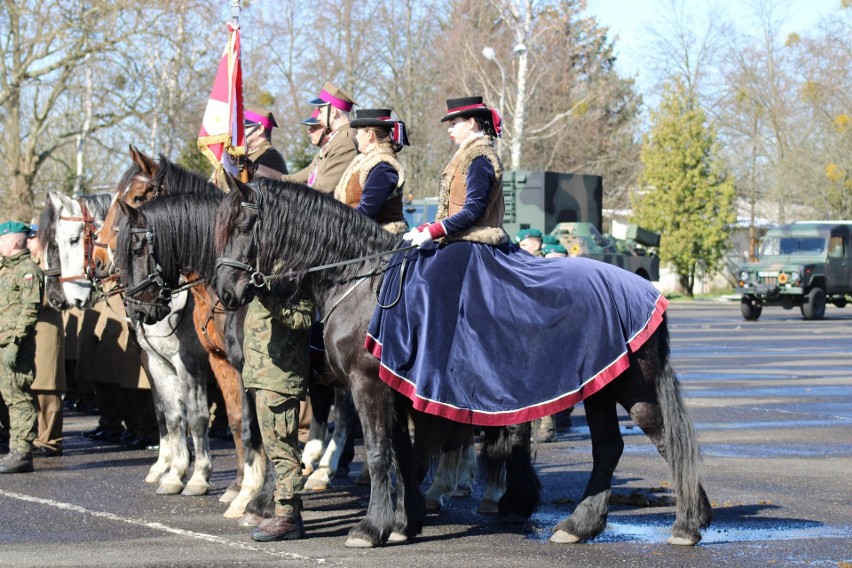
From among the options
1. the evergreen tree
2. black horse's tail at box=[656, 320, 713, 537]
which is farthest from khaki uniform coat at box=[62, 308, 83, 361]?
the evergreen tree

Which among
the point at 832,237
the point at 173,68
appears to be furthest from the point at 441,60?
the point at 832,237

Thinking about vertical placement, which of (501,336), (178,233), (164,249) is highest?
(178,233)

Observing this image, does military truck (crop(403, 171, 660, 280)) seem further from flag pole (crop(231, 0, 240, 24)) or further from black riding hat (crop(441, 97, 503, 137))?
black riding hat (crop(441, 97, 503, 137))

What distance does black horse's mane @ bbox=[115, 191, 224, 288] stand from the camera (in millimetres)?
7836

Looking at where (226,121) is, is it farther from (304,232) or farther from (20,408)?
(20,408)

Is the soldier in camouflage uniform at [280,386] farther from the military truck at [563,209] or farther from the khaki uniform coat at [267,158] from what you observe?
the military truck at [563,209]

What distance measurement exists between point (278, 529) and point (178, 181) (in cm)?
263

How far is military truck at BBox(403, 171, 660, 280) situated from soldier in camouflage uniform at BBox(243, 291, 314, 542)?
25.9 meters

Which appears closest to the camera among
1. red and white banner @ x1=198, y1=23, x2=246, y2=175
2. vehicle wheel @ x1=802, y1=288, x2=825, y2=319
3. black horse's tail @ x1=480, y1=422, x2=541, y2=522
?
black horse's tail @ x1=480, y1=422, x2=541, y2=522

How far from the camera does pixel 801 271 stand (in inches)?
1244

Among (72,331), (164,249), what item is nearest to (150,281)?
(164,249)

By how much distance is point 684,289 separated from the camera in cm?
4981

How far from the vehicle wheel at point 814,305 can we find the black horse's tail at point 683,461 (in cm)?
2664

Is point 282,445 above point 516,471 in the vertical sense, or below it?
above
